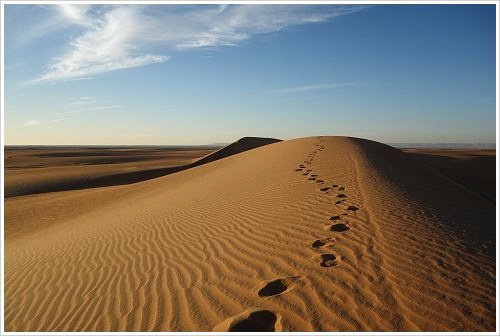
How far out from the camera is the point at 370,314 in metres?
3.58

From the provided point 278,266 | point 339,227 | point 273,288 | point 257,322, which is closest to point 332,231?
point 339,227

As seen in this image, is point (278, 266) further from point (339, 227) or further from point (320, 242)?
point (339, 227)

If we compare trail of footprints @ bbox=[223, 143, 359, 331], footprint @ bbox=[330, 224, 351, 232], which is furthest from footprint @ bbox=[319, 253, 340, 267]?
footprint @ bbox=[330, 224, 351, 232]

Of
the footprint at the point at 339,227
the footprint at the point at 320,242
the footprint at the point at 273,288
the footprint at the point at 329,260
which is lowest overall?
the footprint at the point at 273,288

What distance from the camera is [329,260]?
4805 millimetres

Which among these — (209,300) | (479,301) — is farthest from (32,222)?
(479,301)

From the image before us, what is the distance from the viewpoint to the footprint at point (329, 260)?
4667mm

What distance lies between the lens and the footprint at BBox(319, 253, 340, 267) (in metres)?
4.67

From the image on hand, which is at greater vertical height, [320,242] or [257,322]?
[320,242]

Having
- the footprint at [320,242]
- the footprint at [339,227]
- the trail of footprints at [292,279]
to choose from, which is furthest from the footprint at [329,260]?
the footprint at [339,227]

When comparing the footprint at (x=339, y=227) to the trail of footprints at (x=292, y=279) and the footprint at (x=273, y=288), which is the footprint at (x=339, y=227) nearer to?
the trail of footprints at (x=292, y=279)

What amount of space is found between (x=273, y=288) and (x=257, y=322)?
26.3 inches

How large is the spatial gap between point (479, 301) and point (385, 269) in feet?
3.29

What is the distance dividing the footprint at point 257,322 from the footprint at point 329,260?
123 centimetres
